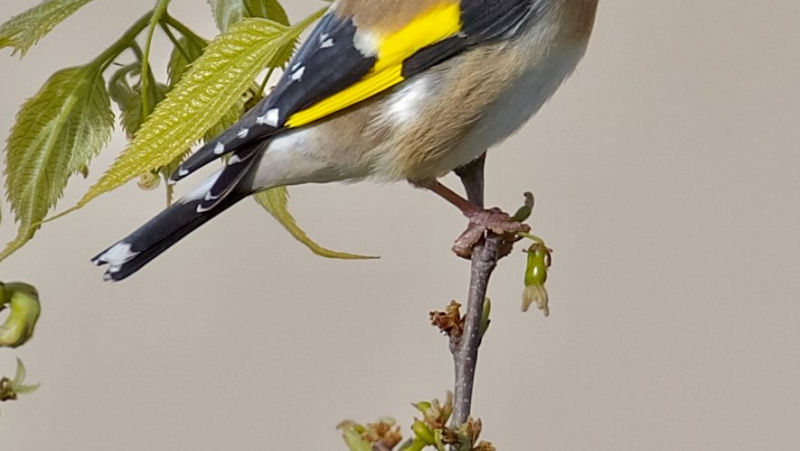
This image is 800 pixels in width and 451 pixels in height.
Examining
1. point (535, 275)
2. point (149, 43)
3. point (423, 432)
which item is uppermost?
point (149, 43)

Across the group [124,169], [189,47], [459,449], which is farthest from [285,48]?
[459,449]

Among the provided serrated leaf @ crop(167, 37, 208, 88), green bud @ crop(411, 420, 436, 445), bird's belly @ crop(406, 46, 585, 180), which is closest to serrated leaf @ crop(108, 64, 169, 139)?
serrated leaf @ crop(167, 37, 208, 88)

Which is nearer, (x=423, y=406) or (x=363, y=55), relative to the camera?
(x=423, y=406)

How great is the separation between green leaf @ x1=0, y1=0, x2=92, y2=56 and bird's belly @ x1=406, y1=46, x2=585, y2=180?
0.30 m

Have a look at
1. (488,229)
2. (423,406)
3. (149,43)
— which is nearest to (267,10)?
(149,43)

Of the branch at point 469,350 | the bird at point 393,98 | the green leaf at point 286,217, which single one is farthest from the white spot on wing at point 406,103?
the branch at point 469,350

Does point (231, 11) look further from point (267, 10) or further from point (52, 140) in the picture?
point (52, 140)

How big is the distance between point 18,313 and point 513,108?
41 centimetres

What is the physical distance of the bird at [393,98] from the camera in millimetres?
790

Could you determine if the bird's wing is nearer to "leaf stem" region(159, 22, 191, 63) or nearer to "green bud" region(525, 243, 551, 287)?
"leaf stem" region(159, 22, 191, 63)

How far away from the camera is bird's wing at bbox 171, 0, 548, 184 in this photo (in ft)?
2.58

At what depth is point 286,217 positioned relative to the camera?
2.64 ft

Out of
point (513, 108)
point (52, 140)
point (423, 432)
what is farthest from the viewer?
point (513, 108)

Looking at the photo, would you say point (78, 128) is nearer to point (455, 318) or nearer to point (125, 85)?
point (125, 85)
